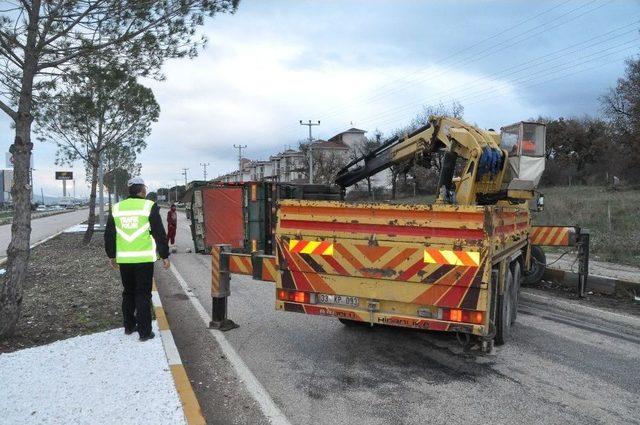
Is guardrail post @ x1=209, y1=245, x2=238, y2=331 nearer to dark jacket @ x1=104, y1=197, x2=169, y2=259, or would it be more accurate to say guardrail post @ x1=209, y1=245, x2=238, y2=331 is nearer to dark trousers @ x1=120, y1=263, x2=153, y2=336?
dark jacket @ x1=104, y1=197, x2=169, y2=259

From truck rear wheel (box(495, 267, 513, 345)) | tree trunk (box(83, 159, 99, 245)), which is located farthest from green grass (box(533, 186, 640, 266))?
tree trunk (box(83, 159, 99, 245))

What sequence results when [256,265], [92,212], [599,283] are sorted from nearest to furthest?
[256,265], [599,283], [92,212]

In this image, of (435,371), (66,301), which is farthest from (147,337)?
(435,371)

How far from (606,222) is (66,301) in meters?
19.3

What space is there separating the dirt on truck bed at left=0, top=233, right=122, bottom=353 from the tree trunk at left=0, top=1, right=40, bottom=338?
1.32ft

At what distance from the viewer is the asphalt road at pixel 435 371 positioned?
4555 millimetres

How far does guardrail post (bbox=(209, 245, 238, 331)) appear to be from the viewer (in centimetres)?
707

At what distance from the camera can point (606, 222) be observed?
2078cm

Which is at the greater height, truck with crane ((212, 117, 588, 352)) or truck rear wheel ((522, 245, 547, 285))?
truck with crane ((212, 117, 588, 352))

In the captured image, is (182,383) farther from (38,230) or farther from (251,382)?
(38,230)

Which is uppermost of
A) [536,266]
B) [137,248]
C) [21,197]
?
[21,197]

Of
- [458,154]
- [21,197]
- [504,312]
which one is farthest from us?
[458,154]

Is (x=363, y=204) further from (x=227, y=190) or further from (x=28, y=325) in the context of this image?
(x=227, y=190)

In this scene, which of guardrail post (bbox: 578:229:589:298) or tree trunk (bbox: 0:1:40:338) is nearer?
tree trunk (bbox: 0:1:40:338)
